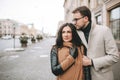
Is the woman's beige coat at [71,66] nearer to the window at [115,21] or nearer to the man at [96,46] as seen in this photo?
the man at [96,46]

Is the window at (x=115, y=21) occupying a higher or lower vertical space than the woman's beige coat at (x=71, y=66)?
higher

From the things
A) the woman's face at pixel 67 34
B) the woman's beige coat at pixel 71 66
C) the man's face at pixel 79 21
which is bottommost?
the woman's beige coat at pixel 71 66

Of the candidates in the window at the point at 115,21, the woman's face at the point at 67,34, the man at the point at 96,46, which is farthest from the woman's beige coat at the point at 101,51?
the window at the point at 115,21

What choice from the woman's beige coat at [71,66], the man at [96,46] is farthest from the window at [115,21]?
the woman's beige coat at [71,66]

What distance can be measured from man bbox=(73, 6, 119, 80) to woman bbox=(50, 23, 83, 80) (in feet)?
0.31

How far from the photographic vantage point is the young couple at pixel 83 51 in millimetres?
2732

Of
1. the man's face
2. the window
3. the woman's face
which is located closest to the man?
the man's face

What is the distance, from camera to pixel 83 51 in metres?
2.86

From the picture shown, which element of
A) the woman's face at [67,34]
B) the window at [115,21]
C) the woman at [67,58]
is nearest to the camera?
the woman at [67,58]

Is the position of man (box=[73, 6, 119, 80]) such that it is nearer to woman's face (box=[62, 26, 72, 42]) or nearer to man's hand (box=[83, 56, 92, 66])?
man's hand (box=[83, 56, 92, 66])

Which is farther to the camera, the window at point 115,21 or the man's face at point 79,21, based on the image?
the window at point 115,21

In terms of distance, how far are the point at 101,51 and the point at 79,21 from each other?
0.47m

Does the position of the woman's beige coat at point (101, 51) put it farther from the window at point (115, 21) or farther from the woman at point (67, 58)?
the window at point (115, 21)

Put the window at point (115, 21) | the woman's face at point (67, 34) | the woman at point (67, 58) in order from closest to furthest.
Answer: the woman at point (67, 58), the woman's face at point (67, 34), the window at point (115, 21)
